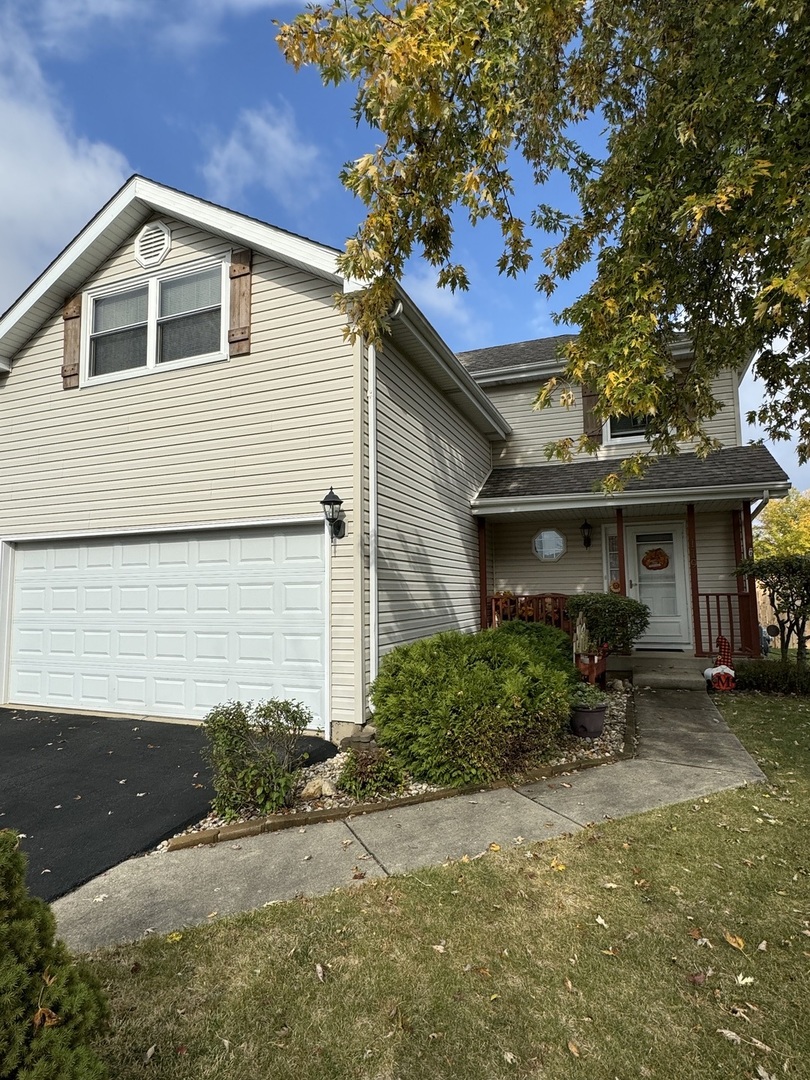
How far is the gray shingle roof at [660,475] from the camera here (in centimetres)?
904

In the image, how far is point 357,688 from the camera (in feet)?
19.4

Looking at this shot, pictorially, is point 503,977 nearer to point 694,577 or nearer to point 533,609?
point 533,609

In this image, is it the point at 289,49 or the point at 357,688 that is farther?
the point at 357,688

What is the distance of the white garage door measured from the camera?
251 inches

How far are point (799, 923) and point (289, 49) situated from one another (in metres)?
6.27

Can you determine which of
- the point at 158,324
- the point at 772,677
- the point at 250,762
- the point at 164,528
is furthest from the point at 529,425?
the point at 250,762

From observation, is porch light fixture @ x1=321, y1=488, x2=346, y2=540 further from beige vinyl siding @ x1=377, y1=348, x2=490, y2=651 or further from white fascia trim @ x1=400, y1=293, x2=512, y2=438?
white fascia trim @ x1=400, y1=293, x2=512, y2=438

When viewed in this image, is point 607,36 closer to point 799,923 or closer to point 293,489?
point 293,489

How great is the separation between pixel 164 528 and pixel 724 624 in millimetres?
9554

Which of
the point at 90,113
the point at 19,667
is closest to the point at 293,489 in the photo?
the point at 19,667

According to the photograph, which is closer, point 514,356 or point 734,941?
point 734,941

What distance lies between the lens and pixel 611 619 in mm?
8711

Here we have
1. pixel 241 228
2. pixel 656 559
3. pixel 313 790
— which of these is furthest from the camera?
pixel 656 559

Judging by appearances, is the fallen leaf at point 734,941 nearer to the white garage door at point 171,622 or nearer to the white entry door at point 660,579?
the white garage door at point 171,622
